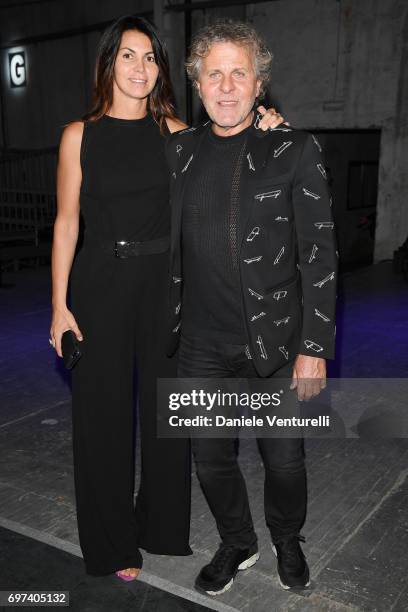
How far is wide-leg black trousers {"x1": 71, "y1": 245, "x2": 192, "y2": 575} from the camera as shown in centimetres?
213

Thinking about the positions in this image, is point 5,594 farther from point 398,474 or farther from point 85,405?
point 398,474

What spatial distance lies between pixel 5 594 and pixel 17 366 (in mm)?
3155

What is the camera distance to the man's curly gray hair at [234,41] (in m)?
1.89

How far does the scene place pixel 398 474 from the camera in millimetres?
3189

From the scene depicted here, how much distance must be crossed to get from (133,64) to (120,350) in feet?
3.31

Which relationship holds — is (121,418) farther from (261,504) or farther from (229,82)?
(229,82)

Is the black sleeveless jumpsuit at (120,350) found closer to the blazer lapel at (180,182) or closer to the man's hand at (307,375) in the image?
the blazer lapel at (180,182)

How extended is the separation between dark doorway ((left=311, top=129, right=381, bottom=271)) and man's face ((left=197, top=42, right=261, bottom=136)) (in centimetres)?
1140

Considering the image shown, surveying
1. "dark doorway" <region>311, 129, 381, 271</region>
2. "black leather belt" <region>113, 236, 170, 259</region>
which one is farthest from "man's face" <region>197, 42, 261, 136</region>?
"dark doorway" <region>311, 129, 381, 271</region>

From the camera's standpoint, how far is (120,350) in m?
2.18

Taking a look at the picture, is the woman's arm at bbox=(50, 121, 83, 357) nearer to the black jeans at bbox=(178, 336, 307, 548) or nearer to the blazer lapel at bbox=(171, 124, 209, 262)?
the blazer lapel at bbox=(171, 124, 209, 262)

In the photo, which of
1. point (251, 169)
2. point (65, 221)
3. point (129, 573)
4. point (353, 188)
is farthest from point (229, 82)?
point (353, 188)

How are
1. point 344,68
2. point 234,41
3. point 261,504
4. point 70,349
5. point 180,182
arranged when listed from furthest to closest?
point 344,68
point 261,504
point 70,349
point 180,182
point 234,41

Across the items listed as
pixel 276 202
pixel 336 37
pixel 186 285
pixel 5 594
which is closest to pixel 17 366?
pixel 5 594
